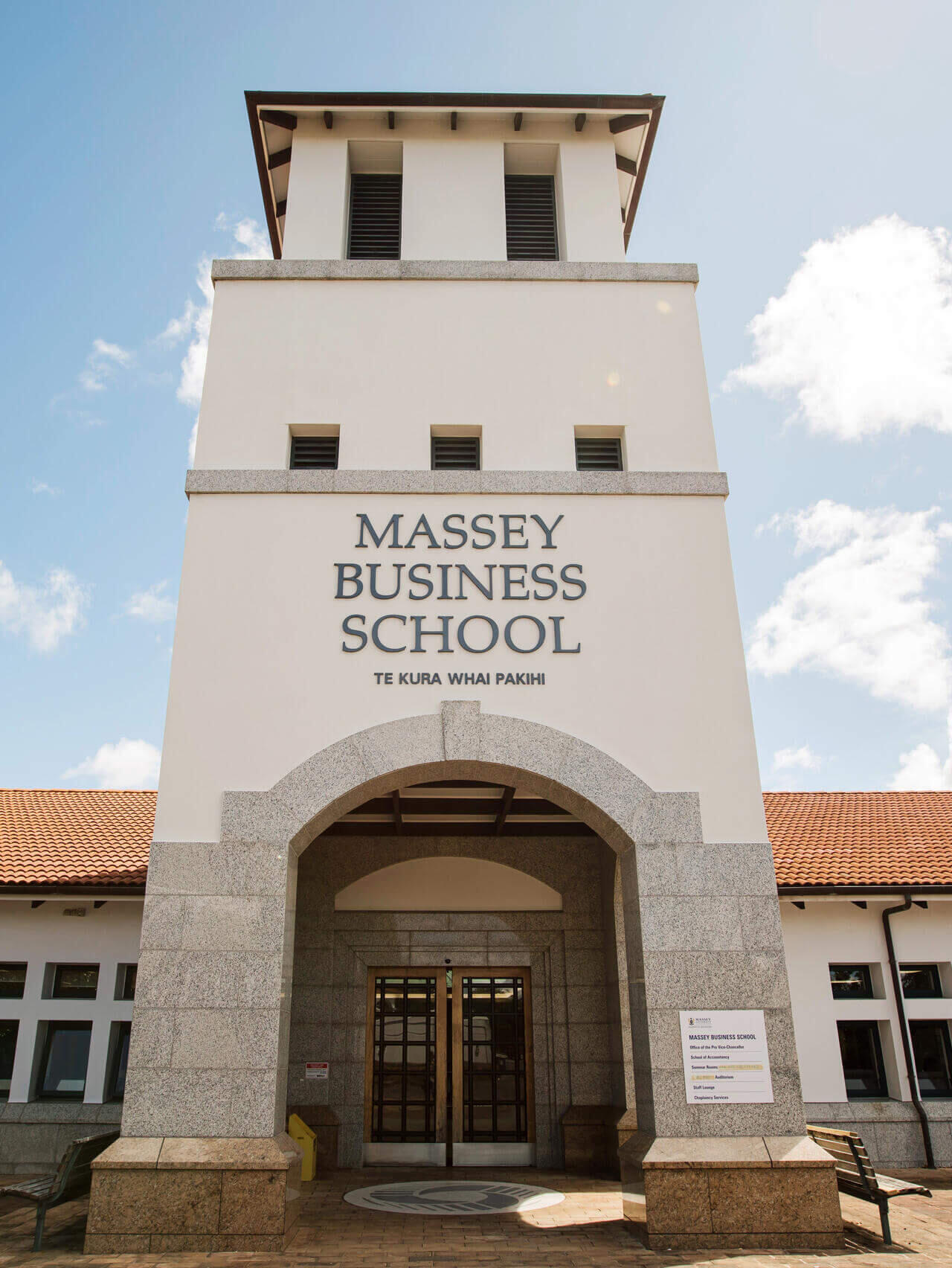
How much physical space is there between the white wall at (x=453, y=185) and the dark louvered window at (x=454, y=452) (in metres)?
2.81

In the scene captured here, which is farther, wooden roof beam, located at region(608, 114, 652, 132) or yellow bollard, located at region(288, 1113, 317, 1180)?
wooden roof beam, located at region(608, 114, 652, 132)

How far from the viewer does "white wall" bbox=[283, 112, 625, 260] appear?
39.2 ft

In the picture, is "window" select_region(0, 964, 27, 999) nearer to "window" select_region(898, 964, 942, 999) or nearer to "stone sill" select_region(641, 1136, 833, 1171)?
"stone sill" select_region(641, 1136, 833, 1171)

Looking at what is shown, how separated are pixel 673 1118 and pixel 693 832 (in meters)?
2.59

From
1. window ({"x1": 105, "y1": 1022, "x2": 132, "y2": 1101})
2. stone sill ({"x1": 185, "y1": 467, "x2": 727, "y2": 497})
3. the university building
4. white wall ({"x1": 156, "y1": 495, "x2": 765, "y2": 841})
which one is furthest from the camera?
window ({"x1": 105, "y1": 1022, "x2": 132, "y2": 1101})

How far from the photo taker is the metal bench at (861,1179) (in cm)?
809

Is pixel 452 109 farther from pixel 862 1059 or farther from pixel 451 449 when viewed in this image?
pixel 862 1059

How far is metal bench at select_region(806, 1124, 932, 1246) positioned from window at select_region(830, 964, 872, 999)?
3.77 m

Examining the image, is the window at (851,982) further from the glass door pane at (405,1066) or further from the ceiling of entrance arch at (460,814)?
the glass door pane at (405,1066)

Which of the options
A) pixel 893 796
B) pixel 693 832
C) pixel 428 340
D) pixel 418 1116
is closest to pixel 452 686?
pixel 693 832

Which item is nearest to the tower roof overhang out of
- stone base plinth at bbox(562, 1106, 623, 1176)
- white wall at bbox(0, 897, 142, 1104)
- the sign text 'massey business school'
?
the sign text 'massey business school'

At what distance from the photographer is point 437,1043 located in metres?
12.9

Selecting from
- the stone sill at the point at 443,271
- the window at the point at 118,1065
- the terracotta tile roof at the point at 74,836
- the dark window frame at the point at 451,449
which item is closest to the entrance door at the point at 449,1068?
the window at the point at 118,1065

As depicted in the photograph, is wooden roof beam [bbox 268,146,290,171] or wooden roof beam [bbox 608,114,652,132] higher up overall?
wooden roof beam [bbox 268,146,290,171]
